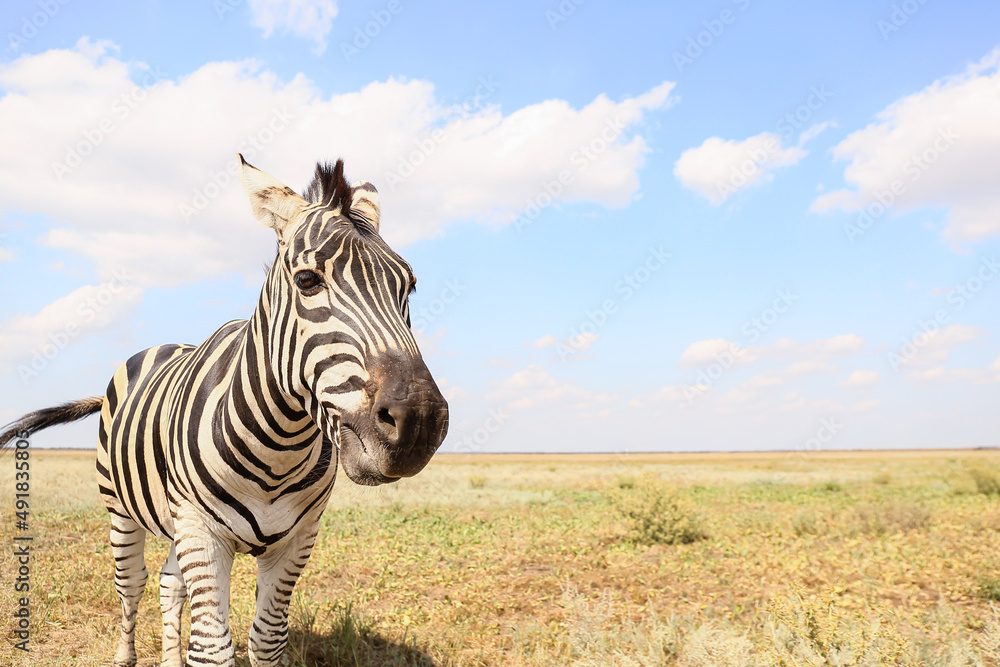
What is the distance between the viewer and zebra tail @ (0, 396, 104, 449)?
20.2 ft

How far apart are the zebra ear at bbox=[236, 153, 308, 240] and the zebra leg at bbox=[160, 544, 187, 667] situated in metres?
2.93

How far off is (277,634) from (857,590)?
6805 millimetres

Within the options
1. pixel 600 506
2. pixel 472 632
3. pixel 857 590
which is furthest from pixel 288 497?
pixel 600 506

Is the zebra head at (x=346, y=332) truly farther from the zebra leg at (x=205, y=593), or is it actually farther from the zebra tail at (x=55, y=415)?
the zebra tail at (x=55, y=415)

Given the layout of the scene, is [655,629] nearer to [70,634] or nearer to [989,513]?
[70,634]

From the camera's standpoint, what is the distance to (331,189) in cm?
324

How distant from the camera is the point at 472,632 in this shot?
6121 millimetres

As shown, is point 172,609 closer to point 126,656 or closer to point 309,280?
point 126,656

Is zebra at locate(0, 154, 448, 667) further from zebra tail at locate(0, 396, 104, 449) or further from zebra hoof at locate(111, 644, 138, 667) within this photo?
zebra tail at locate(0, 396, 104, 449)

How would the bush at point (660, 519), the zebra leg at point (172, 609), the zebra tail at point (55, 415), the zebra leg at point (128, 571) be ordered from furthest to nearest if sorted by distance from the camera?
the bush at point (660, 519)
the zebra tail at point (55, 415)
the zebra leg at point (128, 571)
the zebra leg at point (172, 609)

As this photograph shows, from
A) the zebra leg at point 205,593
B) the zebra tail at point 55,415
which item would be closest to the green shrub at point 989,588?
the zebra leg at point 205,593

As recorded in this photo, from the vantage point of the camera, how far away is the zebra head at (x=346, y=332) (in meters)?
2.31

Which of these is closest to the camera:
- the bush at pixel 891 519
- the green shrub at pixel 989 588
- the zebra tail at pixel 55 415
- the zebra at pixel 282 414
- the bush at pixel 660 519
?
the zebra at pixel 282 414

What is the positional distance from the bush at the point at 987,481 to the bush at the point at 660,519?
14.2 metres
